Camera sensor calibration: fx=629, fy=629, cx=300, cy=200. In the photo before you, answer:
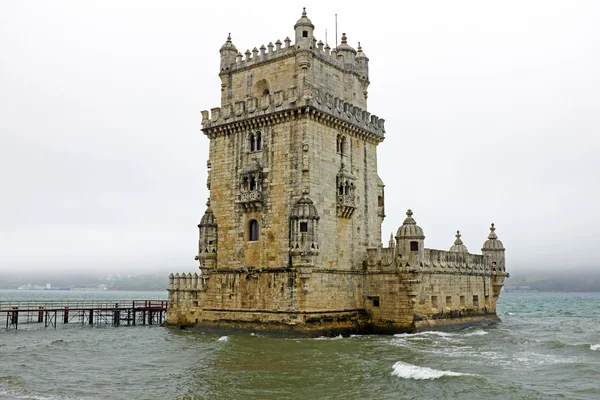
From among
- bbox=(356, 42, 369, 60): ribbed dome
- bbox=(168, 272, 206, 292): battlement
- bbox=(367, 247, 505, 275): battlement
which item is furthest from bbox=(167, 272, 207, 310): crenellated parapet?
bbox=(356, 42, 369, 60): ribbed dome

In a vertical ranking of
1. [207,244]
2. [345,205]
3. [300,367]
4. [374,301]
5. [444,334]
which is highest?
[345,205]

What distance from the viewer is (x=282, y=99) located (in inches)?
1463

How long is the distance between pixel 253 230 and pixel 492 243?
74.7ft

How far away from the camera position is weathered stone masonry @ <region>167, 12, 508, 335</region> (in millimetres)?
35938

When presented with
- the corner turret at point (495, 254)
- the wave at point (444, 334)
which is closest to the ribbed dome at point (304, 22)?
the wave at point (444, 334)

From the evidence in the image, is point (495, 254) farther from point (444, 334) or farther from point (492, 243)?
point (444, 334)

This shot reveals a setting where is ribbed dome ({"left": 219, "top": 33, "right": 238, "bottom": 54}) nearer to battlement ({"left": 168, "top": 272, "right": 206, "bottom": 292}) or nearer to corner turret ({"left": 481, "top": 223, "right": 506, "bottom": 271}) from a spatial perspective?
battlement ({"left": 168, "top": 272, "right": 206, "bottom": 292})

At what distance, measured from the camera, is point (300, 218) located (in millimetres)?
35062

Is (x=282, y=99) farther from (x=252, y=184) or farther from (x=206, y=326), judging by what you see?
(x=206, y=326)

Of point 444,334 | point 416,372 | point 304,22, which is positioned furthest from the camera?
point 444,334

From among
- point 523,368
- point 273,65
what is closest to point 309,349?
point 523,368

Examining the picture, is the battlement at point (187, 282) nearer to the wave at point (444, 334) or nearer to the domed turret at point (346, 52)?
the wave at point (444, 334)

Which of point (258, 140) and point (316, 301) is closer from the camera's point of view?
point (316, 301)

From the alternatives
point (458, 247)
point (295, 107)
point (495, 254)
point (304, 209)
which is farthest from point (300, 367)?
point (495, 254)
